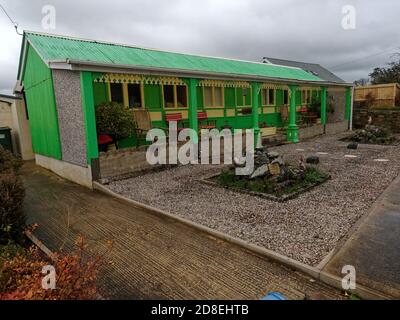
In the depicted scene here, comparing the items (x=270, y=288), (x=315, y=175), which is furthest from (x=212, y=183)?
(x=270, y=288)

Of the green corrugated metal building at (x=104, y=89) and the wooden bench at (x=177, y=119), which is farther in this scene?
the wooden bench at (x=177, y=119)

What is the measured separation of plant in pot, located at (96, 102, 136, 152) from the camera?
8.04 m

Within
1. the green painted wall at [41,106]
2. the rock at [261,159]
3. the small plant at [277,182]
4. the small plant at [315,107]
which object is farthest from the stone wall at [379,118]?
the green painted wall at [41,106]

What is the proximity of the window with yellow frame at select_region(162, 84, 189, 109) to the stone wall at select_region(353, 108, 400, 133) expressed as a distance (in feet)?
46.1

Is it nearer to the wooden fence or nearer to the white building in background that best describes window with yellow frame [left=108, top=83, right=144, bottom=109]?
the white building in background

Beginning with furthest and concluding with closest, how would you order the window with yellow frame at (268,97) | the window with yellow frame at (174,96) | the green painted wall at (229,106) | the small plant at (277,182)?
the window with yellow frame at (268,97) < the window with yellow frame at (174,96) < the green painted wall at (229,106) < the small plant at (277,182)

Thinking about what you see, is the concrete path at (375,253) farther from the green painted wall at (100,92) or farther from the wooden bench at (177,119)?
the green painted wall at (100,92)

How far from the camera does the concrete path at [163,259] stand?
3.09 metres

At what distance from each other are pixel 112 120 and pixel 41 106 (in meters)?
3.48

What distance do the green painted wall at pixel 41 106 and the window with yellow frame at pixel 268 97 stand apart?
1078 centimetres

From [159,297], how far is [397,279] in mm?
2574

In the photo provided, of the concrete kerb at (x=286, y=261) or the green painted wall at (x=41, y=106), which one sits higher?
the green painted wall at (x=41, y=106)

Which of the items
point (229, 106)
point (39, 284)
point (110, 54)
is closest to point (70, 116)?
point (110, 54)
